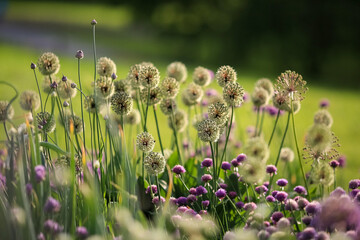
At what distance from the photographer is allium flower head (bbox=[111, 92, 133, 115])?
2088mm

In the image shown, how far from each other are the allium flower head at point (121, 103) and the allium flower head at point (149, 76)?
112 millimetres

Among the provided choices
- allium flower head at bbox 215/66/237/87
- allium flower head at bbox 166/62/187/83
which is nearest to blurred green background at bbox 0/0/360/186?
allium flower head at bbox 166/62/187/83

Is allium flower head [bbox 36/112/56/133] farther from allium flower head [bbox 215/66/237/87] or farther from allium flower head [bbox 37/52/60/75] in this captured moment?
allium flower head [bbox 215/66/237/87]

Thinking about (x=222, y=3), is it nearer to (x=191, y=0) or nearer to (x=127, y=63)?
(x=191, y=0)

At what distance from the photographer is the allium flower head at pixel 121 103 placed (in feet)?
6.85

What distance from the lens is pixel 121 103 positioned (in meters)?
2.10

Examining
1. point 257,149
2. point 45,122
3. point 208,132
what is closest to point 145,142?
point 208,132

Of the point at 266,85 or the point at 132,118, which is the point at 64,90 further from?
the point at 266,85

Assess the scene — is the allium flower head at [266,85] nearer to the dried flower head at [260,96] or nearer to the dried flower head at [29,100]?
the dried flower head at [260,96]

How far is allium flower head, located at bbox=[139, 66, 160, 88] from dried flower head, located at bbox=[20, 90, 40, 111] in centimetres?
60

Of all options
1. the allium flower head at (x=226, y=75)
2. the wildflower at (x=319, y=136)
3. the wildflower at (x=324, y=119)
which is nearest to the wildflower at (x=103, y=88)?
the allium flower head at (x=226, y=75)

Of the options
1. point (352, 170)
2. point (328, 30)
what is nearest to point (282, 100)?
point (352, 170)

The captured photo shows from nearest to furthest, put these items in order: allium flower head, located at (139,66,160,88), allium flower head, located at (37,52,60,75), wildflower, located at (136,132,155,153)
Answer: wildflower, located at (136,132,155,153)
allium flower head, located at (139,66,160,88)
allium flower head, located at (37,52,60,75)

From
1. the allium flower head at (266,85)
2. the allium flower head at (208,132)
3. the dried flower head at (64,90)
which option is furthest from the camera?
the allium flower head at (266,85)
